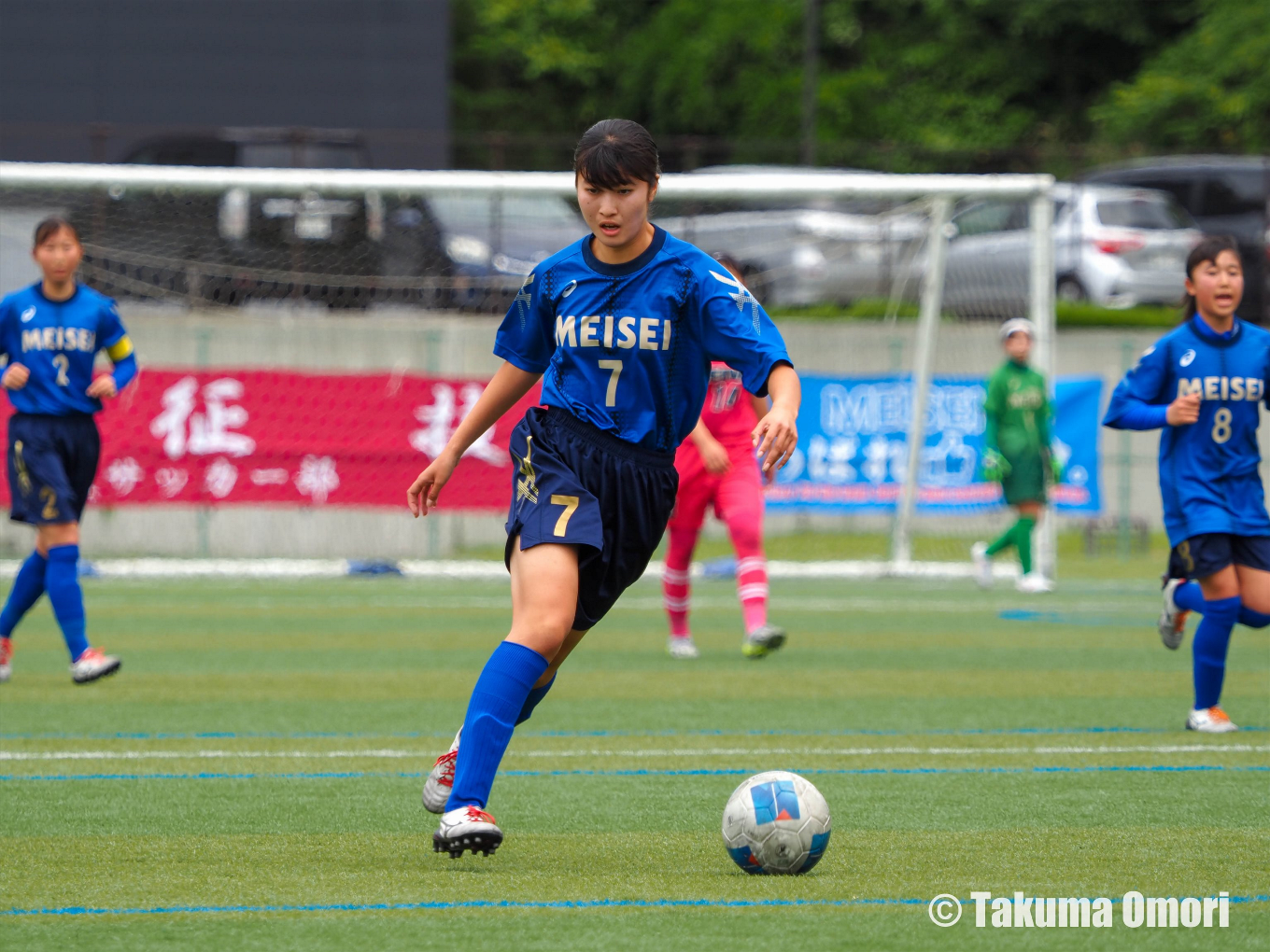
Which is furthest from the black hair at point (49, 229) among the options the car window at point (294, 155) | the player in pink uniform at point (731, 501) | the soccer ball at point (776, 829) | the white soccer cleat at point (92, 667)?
the car window at point (294, 155)

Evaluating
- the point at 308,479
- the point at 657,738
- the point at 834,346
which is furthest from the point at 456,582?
the point at 657,738

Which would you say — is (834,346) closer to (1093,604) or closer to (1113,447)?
(1113,447)

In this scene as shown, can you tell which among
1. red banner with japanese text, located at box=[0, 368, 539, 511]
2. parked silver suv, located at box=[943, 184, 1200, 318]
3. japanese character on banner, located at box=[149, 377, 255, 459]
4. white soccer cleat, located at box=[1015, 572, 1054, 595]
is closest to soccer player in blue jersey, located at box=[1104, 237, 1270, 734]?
white soccer cleat, located at box=[1015, 572, 1054, 595]

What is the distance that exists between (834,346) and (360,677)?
9.99 m

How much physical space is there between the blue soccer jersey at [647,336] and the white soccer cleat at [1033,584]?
10.0 meters

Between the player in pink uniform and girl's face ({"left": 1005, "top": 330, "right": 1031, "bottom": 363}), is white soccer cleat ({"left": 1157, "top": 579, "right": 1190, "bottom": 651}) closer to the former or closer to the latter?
the player in pink uniform

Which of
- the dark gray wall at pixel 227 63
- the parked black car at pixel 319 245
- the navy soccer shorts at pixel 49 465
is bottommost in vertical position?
the navy soccer shorts at pixel 49 465

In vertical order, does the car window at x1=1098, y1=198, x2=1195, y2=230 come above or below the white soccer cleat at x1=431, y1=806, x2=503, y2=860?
above

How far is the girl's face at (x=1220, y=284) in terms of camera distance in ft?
23.1

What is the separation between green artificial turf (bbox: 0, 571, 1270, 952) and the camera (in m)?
4.09

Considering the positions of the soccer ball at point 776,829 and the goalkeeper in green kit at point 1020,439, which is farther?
the goalkeeper in green kit at point 1020,439

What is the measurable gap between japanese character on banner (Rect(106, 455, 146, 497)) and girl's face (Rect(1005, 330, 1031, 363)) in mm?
8085

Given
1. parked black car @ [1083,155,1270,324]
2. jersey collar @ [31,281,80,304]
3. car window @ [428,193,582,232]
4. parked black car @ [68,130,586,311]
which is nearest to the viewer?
jersey collar @ [31,281,80,304]

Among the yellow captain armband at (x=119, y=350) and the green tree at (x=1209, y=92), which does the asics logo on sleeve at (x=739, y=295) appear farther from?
the green tree at (x=1209, y=92)
